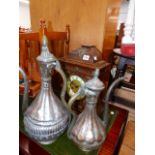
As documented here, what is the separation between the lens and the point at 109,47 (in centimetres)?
94

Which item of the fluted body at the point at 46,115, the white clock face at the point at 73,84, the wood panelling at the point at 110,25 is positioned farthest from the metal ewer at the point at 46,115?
the wood panelling at the point at 110,25

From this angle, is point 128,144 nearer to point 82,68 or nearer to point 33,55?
point 82,68

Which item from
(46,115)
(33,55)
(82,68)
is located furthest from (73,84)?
(33,55)

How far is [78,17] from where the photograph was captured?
880mm

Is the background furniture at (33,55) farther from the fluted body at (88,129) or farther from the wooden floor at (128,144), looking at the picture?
the wooden floor at (128,144)

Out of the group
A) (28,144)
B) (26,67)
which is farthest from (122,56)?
(28,144)

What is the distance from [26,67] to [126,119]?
2.27 ft

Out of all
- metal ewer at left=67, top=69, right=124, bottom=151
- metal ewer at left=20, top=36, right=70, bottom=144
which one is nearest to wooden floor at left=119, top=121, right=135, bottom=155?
metal ewer at left=67, top=69, right=124, bottom=151

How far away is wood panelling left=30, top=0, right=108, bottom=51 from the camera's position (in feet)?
2.65

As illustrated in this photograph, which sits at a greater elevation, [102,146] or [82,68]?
[82,68]

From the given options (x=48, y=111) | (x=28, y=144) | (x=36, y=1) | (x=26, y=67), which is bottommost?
(x=28, y=144)

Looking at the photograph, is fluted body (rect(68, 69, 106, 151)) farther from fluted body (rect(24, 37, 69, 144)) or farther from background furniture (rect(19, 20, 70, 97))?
background furniture (rect(19, 20, 70, 97))
